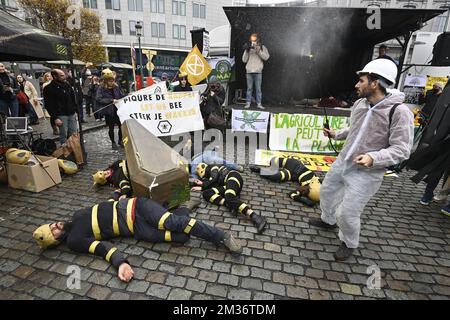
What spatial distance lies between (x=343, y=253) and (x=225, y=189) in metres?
1.94

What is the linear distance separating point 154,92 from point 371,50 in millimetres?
8949

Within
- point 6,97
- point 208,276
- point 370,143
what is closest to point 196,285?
point 208,276

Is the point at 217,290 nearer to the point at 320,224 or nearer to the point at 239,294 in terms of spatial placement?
the point at 239,294

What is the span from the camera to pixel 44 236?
286 centimetres

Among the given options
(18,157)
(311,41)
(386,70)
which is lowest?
(18,157)

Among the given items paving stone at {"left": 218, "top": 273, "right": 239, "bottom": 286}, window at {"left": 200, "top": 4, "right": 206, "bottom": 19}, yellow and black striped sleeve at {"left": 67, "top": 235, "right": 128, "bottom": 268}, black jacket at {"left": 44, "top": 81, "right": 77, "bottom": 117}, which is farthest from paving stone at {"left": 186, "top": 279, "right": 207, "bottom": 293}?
window at {"left": 200, "top": 4, "right": 206, "bottom": 19}

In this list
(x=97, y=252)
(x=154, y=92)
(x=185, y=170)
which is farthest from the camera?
(x=154, y=92)

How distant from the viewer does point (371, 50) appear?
33.3 feet

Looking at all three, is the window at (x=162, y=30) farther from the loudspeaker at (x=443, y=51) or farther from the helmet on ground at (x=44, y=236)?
the helmet on ground at (x=44, y=236)

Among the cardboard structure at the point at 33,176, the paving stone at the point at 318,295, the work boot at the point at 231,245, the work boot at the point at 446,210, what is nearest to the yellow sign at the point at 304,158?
the work boot at the point at 446,210

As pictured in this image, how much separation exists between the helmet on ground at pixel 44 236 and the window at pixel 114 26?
4126 centimetres

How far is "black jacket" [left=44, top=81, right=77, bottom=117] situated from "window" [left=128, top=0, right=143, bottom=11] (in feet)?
122
